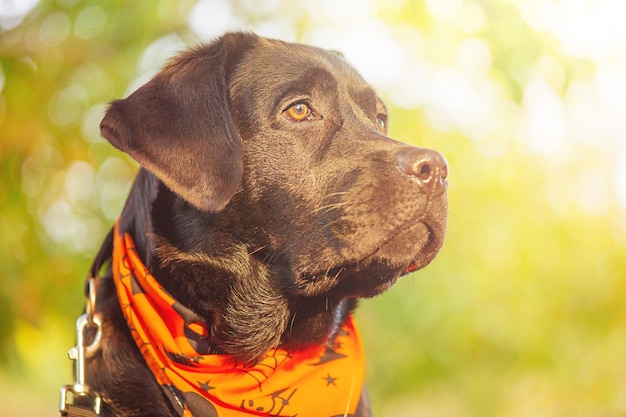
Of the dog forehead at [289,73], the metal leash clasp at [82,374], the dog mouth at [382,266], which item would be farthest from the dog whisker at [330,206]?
the metal leash clasp at [82,374]

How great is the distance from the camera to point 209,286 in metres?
2.39

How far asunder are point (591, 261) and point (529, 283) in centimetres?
46

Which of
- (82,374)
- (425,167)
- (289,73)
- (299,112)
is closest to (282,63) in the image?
(289,73)

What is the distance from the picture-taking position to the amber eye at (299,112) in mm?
2365

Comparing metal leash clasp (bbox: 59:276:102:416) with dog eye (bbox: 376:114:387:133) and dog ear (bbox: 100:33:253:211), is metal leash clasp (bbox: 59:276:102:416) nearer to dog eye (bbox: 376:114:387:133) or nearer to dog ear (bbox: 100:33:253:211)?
dog ear (bbox: 100:33:253:211)

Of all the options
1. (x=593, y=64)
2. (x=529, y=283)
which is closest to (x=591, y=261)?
(x=529, y=283)

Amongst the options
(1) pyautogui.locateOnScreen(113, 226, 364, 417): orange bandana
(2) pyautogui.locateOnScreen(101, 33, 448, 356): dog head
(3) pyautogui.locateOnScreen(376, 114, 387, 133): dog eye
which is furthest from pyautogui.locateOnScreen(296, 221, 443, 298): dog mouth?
(3) pyautogui.locateOnScreen(376, 114, 387, 133): dog eye

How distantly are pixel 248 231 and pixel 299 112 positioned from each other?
1.52ft

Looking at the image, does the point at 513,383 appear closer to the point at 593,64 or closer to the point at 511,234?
the point at 511,234

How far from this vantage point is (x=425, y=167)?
83.0 inches

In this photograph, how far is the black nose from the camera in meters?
2.10

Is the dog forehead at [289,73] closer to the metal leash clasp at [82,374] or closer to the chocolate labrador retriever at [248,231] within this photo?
the chocolate labrador retriever at [248,231]

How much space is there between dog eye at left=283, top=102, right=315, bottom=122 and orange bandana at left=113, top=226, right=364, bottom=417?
753mm

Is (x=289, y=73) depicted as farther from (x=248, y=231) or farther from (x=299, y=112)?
(x=248, y=231)
